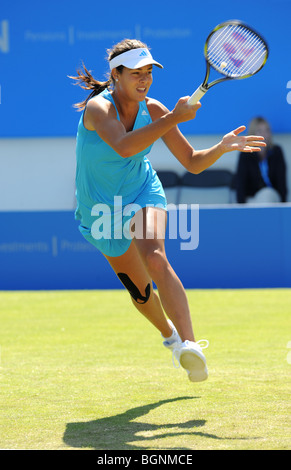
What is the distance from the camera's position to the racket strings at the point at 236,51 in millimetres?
3776

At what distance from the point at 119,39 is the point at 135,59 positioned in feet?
27.1

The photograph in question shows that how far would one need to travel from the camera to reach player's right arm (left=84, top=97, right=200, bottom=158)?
3.46m

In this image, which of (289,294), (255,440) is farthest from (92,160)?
(289,294)

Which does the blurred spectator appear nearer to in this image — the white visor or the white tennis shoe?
the white visor

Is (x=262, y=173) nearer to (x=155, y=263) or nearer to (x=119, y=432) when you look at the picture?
(x=155, y=263)

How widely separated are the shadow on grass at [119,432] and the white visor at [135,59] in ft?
5.27

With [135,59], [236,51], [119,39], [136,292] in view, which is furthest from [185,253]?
[135,59]

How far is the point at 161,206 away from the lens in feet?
12.8

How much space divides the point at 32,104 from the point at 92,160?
27.4ft

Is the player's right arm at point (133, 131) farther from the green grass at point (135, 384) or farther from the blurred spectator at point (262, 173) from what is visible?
the blurred spectator at point (262, 173)

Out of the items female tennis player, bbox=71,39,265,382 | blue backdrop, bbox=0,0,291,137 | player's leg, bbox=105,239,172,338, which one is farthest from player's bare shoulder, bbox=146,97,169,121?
blue backdrop, bbox=0,0,291,137

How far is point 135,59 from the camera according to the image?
12.0 feet

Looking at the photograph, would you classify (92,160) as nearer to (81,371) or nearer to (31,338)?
(81,371)

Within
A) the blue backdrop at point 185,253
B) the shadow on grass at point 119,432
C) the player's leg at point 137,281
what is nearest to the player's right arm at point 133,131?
the player's leg at point 137,281
